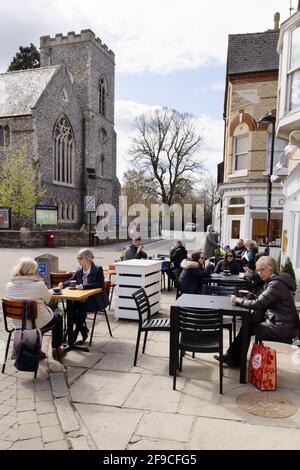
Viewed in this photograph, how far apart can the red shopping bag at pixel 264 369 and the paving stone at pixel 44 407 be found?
2422 mm

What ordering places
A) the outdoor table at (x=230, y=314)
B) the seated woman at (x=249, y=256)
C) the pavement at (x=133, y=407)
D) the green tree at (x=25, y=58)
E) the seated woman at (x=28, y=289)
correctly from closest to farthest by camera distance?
the pavement at (x=133, y=407)
the outdoor table at (x=230, y=314)
the seated woman at (x=28, y=289)
the seated woman at (x=249, y=256)
the green tree at (x=25, y=58)

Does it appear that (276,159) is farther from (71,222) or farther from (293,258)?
(71,222)

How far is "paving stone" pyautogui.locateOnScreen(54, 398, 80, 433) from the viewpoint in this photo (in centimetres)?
351

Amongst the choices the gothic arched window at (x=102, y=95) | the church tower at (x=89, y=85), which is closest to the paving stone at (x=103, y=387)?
the church tower at (x=89, y=85)

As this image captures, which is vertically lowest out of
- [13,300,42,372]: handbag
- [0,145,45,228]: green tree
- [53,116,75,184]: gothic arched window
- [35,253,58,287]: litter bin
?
[13,300,42,372]: handbag

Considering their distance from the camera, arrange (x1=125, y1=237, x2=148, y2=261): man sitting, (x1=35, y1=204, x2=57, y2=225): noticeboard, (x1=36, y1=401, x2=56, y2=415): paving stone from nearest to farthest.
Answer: (x1=36, y1=401, x2=56, y2=415): paving stone → (x1=125, y1=237, x2=148, y2=261): man sitting → (x1=35, y1=204, x2=57, y2=225): noticeboard

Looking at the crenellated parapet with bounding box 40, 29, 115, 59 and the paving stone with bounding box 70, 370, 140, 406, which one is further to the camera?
the crenellated parapet with bounding box 40, 29, 115, 59

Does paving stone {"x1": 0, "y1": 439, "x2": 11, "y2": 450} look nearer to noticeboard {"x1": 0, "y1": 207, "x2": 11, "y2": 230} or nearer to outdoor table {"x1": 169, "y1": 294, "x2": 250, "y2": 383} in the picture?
outdoor table {"x1": 169, "y1": 294, "x2": 250, "y2": 383}

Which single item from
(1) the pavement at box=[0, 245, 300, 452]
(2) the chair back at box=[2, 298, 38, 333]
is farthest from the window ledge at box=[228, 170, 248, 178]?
(2) the chair back at box=[2, 298, 38, 333]

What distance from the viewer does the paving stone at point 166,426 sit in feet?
11.0

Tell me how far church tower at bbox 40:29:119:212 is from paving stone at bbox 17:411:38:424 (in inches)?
1311

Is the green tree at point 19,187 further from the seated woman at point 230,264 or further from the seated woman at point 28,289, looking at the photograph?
the seated woman at point 28,289
